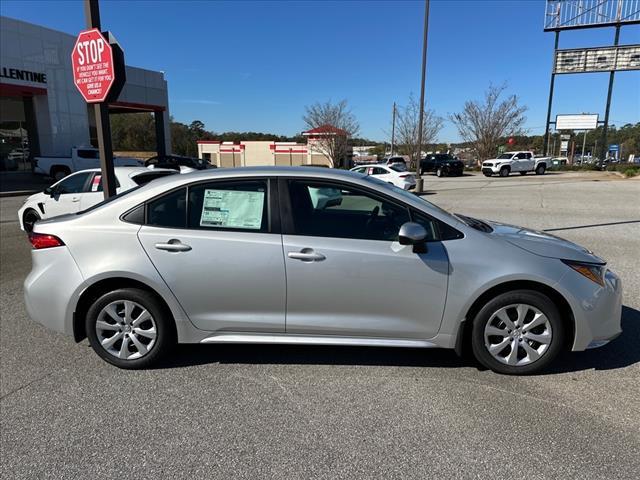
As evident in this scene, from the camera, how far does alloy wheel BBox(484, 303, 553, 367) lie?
130 inches

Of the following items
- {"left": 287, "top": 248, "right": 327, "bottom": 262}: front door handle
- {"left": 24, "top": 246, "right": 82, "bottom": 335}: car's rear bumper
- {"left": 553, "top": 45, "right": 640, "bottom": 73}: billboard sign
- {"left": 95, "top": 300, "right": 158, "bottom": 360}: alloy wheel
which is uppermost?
{"left": 553, "top": 45, "right": 640, "bottom": 73}: billboard sign

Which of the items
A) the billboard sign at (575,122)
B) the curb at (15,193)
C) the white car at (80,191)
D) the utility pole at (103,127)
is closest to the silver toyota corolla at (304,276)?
the utility pole at (103,127)

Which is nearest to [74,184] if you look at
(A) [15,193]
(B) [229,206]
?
(B) [229,206]

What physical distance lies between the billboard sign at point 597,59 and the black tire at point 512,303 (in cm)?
A: 4240

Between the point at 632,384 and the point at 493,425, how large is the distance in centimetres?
132

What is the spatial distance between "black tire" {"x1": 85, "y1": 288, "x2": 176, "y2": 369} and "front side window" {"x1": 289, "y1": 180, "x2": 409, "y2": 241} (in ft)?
4.18

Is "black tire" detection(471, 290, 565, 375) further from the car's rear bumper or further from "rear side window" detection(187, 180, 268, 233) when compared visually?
the car's rear bumper

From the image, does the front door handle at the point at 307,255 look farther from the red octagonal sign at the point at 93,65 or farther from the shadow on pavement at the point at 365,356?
the red octagonal sign at the point at 93,65

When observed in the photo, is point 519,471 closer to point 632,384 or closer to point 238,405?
point 632,384

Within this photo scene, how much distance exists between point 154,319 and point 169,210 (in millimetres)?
875

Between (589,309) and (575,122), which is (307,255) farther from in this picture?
(575,122)

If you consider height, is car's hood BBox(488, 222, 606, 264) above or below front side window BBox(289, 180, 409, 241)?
below

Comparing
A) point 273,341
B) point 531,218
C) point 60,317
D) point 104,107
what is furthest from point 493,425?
point 531,218

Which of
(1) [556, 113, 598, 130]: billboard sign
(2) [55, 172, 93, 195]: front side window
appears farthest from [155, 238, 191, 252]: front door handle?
(1) [556, 113, 598, 130]: billboard sign
